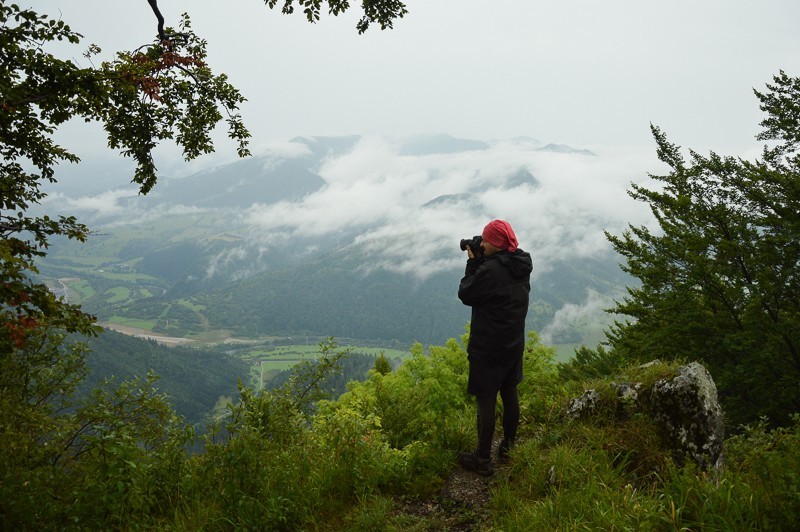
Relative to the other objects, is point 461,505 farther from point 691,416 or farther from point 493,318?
point 691,416

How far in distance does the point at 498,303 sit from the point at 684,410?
2351mm

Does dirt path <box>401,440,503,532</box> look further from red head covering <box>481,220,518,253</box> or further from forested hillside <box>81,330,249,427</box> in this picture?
forested hillside <box>81,330,249,427</box>

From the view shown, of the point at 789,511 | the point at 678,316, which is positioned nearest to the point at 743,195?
the point at 678,316

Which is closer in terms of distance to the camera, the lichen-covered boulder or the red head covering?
the lichen-covered boulder

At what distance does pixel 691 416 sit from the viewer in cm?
444

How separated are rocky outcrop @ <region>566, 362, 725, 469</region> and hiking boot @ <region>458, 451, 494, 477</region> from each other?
67.6 inches

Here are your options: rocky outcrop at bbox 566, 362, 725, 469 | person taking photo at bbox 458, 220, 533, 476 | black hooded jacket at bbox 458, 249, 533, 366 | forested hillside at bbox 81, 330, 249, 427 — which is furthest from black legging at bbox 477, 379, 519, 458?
forested hillside at bbox 81, 330, 249, 427

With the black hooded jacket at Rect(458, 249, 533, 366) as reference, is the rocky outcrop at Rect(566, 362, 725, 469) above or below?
below

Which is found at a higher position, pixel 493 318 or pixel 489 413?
pixel 493 318

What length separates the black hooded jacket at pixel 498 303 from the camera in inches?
185

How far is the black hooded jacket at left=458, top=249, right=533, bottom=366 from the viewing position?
4.71 m

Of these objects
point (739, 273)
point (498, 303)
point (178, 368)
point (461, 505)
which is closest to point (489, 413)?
point (461, 505)

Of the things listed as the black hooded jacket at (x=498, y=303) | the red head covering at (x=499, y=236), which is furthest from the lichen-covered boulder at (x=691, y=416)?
the red head covering at (x=499, y=236)

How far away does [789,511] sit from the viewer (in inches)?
106
